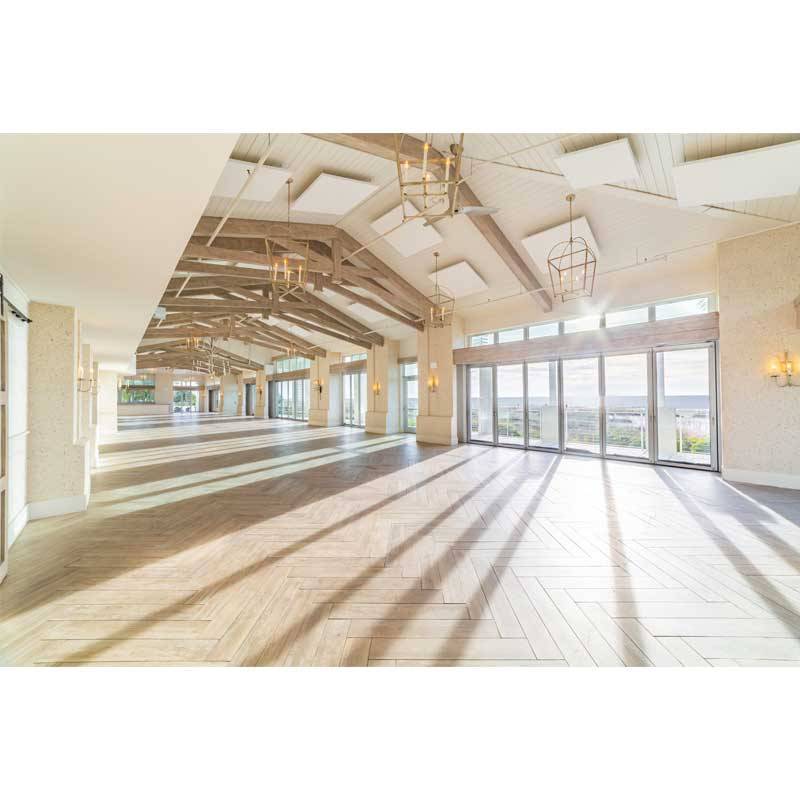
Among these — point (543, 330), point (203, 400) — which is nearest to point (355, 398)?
point (543, 330)

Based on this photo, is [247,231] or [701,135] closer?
[701,135]

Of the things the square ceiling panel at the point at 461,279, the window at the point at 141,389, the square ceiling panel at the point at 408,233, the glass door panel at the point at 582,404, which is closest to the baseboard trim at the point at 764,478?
the glass door panel at the point at 582,404

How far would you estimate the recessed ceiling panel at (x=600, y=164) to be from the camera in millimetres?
3885

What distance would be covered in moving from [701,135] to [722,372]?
3.36 meters

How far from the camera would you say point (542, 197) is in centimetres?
562

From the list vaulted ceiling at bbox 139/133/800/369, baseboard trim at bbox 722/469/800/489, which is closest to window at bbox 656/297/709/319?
vaulted ceiling at bbox 139/133/800/369

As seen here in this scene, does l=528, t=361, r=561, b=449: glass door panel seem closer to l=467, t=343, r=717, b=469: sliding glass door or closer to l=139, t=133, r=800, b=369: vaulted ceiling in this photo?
l=467, t=343, r=717, b=469: sliding glass door

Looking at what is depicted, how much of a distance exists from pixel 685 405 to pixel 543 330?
3085 mm

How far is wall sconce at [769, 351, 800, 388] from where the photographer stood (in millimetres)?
4922

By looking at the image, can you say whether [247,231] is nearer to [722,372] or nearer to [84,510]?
[84,510]

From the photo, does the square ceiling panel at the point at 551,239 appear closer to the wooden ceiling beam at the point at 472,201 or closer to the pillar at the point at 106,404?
the wooden ceiling beam at the point at 472,201
